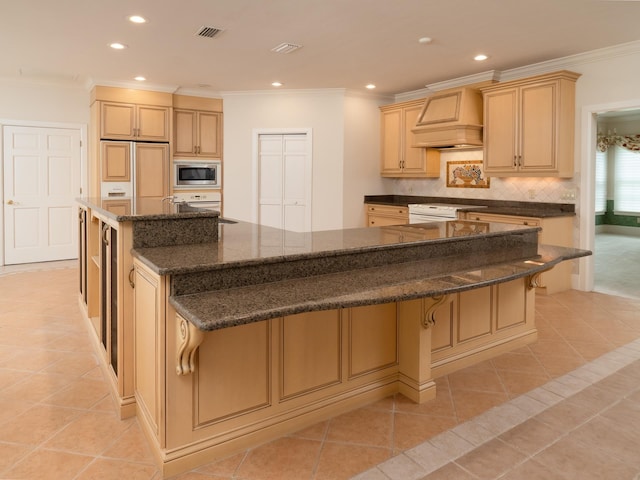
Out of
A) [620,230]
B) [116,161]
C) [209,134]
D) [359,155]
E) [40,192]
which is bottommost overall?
[620,230]

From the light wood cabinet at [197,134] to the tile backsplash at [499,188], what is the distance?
291 cm

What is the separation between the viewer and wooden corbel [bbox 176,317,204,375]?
183 cm

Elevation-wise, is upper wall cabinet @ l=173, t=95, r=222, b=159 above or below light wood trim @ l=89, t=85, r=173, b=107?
below

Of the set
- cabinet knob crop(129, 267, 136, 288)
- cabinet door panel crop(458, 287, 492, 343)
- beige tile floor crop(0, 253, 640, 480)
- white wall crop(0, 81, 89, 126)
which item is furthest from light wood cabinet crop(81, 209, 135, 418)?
white wall crop(0, 81, 89, 126)

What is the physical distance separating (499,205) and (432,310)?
396cm

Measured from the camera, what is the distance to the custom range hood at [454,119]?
18.7 feet

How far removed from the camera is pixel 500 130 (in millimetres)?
5504

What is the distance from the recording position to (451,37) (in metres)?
4.38

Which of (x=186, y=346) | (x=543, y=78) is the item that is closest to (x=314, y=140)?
(x=543, y=78)

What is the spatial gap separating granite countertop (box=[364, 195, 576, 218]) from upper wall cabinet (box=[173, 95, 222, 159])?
249cm

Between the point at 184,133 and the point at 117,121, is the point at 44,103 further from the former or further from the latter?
the point at 184,133

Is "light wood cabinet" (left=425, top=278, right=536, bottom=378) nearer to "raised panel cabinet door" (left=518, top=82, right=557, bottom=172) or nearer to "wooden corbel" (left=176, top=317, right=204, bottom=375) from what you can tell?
"wooden corbel" (left=176, top=317, right=204, bottom=375)

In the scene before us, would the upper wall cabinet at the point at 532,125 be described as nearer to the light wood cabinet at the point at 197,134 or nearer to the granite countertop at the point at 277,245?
the granite countertop at the point at 277,245

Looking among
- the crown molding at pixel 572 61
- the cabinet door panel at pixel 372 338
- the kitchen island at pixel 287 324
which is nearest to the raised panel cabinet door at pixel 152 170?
the kitchen island at pixel 287 324
